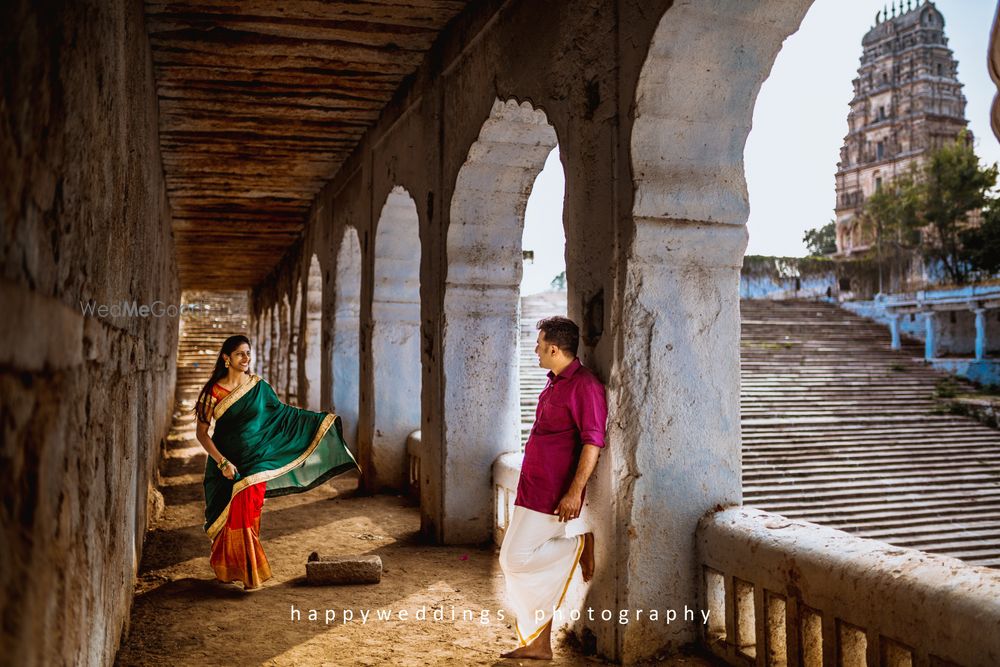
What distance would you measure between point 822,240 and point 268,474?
54.7m

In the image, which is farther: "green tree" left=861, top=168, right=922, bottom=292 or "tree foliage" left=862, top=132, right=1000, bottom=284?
"green tree" left=861, top=168, right=922, bottom=292

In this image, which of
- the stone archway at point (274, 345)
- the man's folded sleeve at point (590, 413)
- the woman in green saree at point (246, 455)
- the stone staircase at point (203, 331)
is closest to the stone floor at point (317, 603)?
the woman in green saree at point (246, 455)

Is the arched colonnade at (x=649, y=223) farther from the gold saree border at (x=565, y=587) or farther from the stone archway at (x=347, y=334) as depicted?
the stone archway at (x=347, y=334)

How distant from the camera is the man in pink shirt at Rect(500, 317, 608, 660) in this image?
3.59 m

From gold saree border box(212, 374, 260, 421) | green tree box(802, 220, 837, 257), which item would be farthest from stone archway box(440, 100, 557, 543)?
green tree box(802, 220, 837, 257)

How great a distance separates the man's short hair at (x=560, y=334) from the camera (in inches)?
147

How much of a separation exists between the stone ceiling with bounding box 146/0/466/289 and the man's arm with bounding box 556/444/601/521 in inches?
142

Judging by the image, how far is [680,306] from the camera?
374 centimetres

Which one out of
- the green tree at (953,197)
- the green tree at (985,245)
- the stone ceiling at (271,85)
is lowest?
the stone ceiling at (271,85)

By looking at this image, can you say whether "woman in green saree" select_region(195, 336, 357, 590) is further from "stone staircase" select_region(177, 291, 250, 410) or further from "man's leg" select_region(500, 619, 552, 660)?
"stone staircase" select_region(177, 291, 250, 410)

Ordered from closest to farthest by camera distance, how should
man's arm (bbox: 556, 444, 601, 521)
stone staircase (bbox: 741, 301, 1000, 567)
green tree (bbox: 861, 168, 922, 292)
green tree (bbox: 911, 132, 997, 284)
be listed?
man's arm (bbox: 556, 444, 601, 521) → stone staircase (bbox: 741, 301, 1000, 567) → green tree (bbox: 911, 132, 997, 284) → green tree (bbox: 861, 168, 922, 292)

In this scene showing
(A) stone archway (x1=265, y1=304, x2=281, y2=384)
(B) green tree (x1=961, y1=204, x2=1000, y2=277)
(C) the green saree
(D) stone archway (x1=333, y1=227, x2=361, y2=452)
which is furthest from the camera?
(B) green tree (x1=961, y1=204, x2=1000, y2=277)

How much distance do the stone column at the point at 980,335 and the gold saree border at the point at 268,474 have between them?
942 inches

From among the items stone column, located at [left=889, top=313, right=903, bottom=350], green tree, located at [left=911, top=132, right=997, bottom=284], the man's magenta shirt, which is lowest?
the man's magenta shirt
